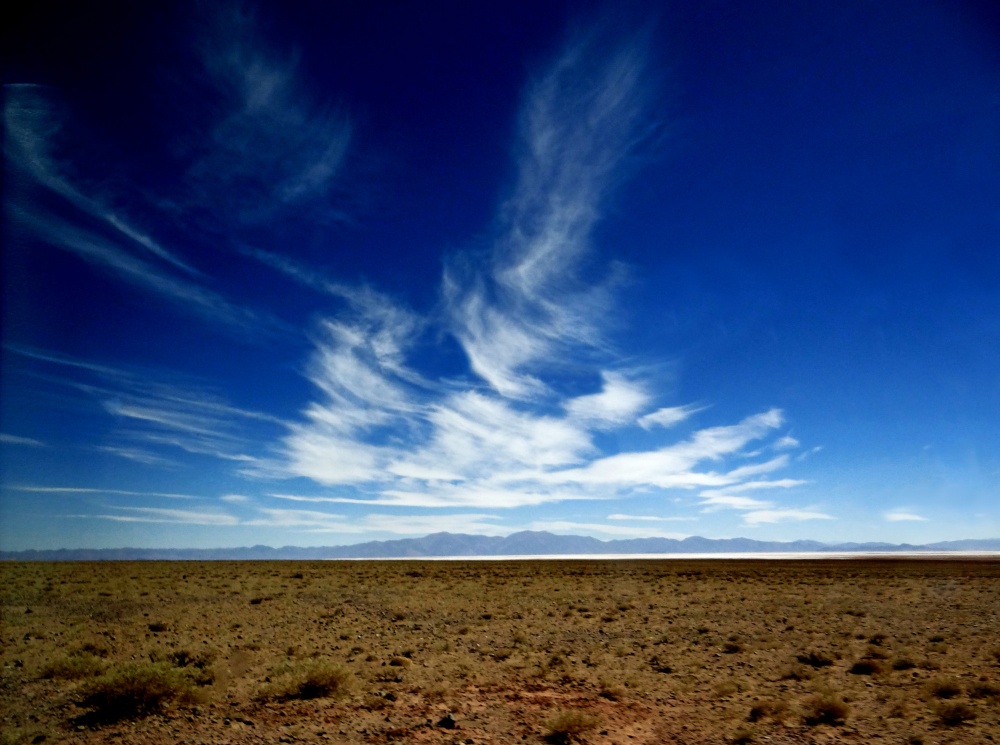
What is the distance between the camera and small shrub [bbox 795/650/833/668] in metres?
A: 15.7

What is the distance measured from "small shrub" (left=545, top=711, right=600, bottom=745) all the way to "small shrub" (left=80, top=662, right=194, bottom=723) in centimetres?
724

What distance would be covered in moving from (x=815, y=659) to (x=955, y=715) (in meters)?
5.60

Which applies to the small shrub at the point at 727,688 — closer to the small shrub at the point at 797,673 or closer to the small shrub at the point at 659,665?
the small shrub at the point at 797,673

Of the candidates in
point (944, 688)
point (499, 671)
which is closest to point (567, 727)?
point (499, 671)

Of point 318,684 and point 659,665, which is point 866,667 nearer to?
point 659,665

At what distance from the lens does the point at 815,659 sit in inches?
627

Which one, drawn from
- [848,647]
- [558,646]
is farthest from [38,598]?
[848,647]

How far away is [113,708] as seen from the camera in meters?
10.7

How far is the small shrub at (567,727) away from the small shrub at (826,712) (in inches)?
166

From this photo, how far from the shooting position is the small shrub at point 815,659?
51.4 ft

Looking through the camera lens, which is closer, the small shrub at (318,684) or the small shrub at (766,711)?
the small shrub at (766,711)

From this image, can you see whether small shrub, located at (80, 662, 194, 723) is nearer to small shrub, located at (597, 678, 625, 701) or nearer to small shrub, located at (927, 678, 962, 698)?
small shrub, located at (597, 678, 625, 701)

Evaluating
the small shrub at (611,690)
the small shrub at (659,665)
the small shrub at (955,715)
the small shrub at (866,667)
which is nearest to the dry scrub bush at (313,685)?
the small shrub at (611,690)

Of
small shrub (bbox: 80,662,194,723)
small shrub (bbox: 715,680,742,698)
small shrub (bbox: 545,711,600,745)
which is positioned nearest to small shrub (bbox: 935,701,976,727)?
small shrub (bbox: 715,680,742,698)
